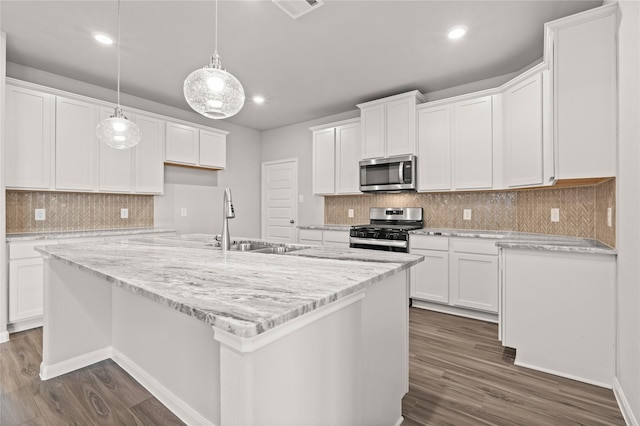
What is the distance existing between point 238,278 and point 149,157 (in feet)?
11.8

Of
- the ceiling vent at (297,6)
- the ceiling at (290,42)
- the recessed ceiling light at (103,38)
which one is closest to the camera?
the ceiling vent at (297,6)

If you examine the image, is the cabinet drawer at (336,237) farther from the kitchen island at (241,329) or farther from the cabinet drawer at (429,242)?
the kitchen island at (241,329)

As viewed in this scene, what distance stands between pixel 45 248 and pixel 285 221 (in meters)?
3.84

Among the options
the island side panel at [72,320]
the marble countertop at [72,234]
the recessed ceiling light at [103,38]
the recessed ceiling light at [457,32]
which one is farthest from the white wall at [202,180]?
the recessed ceiling light at [457,32]

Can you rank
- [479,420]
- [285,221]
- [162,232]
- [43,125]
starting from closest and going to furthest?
1. [479,420]
2. [43,125]
3. [162,232]
4. [285,221]

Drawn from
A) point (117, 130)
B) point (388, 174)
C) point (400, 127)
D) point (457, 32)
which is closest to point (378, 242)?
point (388, 174)

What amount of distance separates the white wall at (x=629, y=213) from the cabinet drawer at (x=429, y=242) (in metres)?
1.62

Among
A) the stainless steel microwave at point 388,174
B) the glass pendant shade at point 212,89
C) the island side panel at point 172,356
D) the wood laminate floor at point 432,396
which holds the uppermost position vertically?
the glass pendant shade at point 212,89

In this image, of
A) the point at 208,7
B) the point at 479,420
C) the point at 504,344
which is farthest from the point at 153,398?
the point at 208,7

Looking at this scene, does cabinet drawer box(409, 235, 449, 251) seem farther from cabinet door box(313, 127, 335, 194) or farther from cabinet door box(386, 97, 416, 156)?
cabinet door box(313, 127, 335, 194)

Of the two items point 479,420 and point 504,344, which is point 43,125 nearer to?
point 479,420

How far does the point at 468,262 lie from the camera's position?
10.9 feet

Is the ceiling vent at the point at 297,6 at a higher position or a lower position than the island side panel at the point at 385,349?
higher

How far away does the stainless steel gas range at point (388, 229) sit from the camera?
12.3 feet
